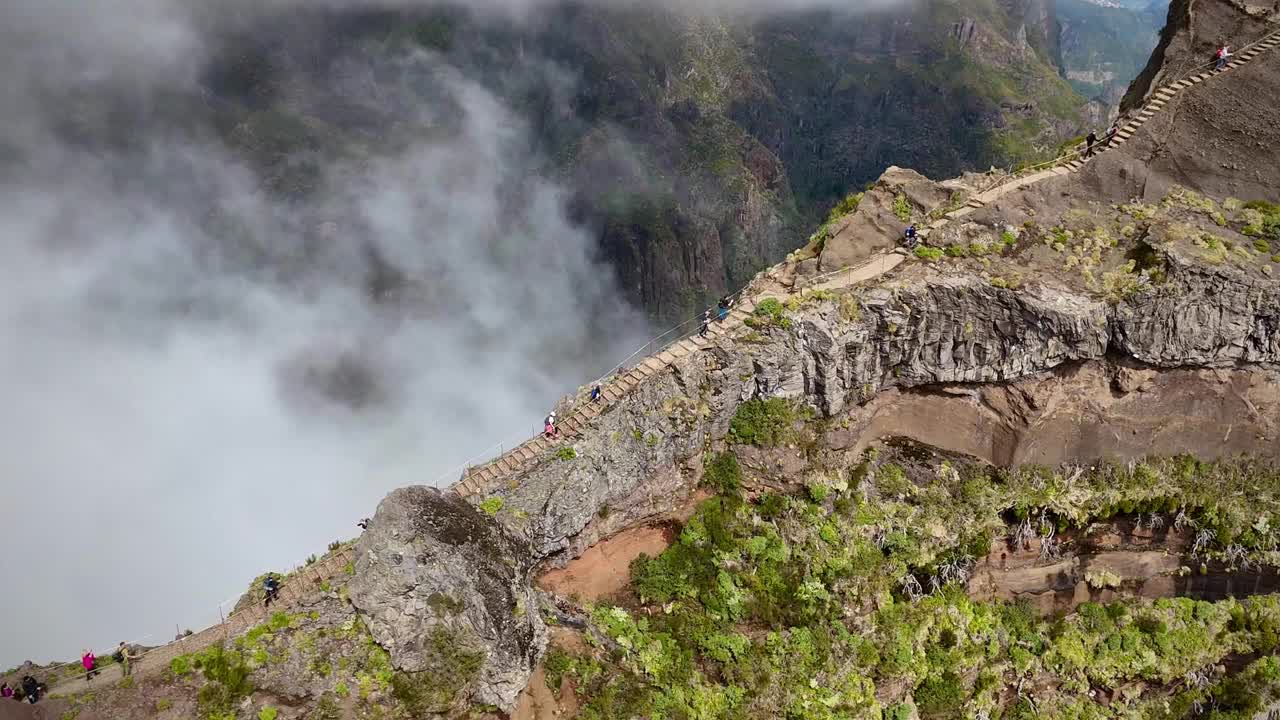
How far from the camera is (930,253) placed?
40.2m

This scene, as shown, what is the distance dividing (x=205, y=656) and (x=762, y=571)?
23689 mm

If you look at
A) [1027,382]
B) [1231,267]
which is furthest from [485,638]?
[1231,267]

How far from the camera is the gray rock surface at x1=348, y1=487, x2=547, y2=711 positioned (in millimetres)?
29875

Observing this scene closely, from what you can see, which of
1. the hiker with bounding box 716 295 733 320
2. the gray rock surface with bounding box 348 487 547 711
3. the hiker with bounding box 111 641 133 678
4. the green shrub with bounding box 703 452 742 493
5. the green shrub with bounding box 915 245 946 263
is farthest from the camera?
the hiker with bounding box 716 295 733 320

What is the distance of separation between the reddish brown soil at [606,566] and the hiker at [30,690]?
1964cm

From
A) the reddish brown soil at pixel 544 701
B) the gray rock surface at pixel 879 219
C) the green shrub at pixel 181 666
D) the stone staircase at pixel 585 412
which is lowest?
the reddish brown soil at pixel 544 701

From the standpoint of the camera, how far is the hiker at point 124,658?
29491mm

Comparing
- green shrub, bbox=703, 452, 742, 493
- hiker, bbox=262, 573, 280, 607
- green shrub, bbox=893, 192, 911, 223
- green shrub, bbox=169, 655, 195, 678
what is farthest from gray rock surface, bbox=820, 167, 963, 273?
green shrub, bbox=169, 655, 195, 678

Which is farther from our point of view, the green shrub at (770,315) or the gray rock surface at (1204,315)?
the green shrub at (770,315)

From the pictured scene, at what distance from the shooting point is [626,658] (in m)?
33.6

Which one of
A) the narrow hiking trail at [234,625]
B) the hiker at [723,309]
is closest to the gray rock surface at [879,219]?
the hiker at [723,309]

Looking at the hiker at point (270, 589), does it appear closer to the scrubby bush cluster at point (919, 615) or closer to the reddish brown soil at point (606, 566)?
the reddish brown soil at point (606, 566)

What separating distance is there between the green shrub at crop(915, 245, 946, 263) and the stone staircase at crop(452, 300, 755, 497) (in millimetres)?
9379

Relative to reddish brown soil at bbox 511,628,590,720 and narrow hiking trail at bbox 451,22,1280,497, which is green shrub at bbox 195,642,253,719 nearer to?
reddish brown soil at bbox 511,628,590,720
